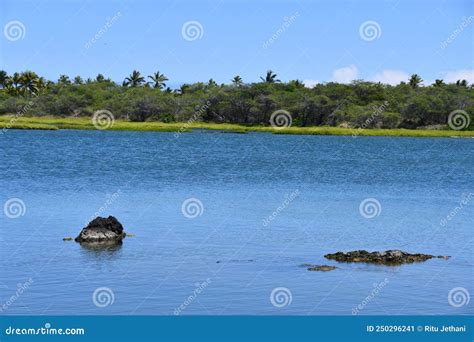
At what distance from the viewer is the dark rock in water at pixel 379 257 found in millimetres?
30516

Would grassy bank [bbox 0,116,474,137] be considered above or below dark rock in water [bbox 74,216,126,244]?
above

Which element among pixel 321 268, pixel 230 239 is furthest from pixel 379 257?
pixel 230 239

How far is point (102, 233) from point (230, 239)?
Result: 554 centimetres

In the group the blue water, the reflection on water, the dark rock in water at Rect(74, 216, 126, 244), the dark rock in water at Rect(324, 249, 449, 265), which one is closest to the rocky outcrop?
the blue water

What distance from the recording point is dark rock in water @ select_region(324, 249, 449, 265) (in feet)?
100

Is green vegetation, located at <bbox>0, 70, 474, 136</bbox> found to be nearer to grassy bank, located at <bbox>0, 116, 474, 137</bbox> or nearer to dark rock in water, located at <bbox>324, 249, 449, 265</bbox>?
grassy bank, located at <bbox>0, 116, 474, 137</bbox>

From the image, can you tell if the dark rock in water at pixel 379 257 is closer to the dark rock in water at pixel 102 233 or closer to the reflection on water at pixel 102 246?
the reflection on water at pixel 102 246

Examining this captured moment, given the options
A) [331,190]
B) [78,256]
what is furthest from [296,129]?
[78,256]

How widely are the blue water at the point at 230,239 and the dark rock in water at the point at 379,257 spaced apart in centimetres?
55

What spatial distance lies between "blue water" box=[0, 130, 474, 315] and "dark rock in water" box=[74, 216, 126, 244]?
57cm

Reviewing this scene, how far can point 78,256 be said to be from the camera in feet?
99.6

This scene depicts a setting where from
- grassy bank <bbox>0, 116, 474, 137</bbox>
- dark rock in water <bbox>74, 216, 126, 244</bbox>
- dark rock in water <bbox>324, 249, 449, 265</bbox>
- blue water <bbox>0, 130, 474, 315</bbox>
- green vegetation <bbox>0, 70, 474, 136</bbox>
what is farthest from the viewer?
green vegetation <bbox>0, 70, 474, 136</bbox>

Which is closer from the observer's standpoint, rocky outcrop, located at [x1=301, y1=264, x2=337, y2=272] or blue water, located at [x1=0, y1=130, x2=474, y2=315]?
blue water, located at [x1=0, y1=130, x2=474, y2=315]

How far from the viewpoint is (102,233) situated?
3347 centimetres
